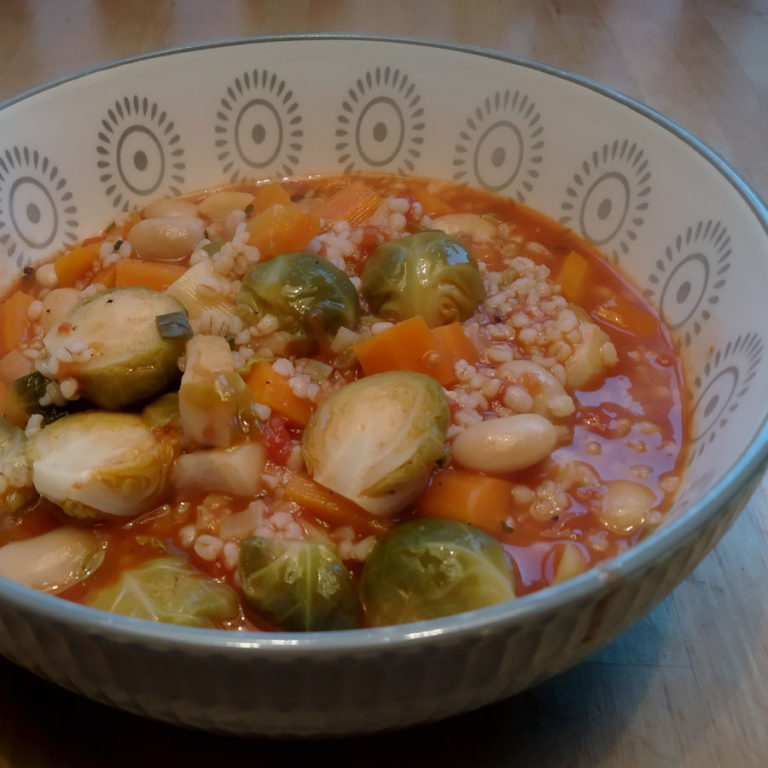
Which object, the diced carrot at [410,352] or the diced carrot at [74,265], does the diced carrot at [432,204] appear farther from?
the diced carrot at [74,265]

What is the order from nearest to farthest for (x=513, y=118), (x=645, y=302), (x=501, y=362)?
(x=501, y=362), (x=645, y=302), (x=513, y=118)

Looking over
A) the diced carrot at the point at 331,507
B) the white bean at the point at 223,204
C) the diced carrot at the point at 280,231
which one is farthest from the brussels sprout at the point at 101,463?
the white bean at the point at 223,204

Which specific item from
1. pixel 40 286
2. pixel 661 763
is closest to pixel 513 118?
pixel 40 286

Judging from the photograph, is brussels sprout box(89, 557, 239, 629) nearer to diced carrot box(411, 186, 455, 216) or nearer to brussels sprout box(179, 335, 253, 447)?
brussels sprout box(179, 335, 253, 447)

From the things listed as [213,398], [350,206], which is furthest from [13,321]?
[350,206]

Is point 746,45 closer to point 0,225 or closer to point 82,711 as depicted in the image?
point 0,225

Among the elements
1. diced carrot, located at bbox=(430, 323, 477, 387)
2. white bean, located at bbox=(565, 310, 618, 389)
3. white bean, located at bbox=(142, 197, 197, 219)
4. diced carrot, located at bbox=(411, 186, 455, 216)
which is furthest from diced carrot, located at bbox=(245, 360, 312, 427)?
diced carrot, located at bbox=(411, 186, 455, 216)

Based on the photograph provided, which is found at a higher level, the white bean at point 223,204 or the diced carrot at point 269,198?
the diced carrot at point 269,198
